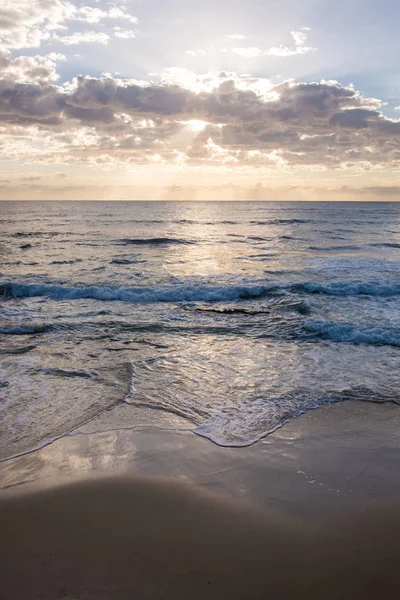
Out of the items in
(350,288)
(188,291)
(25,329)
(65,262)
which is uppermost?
(65,262)

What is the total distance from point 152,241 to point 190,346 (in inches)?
1006

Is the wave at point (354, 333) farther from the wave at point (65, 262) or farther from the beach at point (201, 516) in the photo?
the wave at point (65, 262)

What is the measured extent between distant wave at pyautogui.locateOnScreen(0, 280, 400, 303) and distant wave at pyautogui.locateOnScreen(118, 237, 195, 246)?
16.4 metres

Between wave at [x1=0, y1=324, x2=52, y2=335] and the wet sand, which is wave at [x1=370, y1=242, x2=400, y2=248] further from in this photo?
the wet sand

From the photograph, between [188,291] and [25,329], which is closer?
[25,329]

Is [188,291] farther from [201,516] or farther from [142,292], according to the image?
[201,516]

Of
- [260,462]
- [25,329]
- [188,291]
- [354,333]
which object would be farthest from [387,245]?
[260,462]

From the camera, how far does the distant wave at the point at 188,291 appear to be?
15.3 m

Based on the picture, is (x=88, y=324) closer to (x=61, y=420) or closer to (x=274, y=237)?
(x=61, y=420)

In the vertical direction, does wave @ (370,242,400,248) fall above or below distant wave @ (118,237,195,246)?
above

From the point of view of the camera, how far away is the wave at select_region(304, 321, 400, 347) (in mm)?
10000

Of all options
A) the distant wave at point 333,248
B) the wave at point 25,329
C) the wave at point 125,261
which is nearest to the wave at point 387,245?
the distant wave at point 333,248

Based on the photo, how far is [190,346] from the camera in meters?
9.77

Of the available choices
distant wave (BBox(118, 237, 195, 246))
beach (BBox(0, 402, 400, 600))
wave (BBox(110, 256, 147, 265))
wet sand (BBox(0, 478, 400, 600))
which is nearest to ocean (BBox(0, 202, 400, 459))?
beach (BBox(0, 402, 400, 600))
